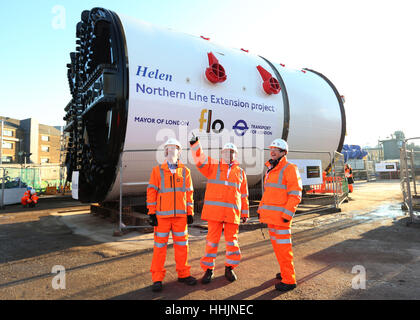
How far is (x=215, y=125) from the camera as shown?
6.44m

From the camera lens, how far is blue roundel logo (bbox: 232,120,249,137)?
6712mm

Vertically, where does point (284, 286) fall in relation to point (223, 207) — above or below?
below

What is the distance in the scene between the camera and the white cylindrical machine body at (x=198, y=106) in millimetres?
5652

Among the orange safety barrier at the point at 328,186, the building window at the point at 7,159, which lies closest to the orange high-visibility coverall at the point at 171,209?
the orange safety barrier at the point at 328,186

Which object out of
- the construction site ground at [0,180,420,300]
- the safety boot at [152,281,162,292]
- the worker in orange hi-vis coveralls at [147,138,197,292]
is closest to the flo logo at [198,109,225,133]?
the construction site ground at [0,180,420,300]

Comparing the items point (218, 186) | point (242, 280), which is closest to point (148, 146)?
point (218, 186)

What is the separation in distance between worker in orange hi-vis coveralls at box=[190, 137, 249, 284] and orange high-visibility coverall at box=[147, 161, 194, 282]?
0.95 ft

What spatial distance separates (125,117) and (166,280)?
3329mm

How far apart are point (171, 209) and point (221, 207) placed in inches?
27.3

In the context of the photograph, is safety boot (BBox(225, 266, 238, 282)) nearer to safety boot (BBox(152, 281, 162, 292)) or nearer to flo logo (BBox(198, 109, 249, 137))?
safety boot (BBox(152, 281, 162, 292))

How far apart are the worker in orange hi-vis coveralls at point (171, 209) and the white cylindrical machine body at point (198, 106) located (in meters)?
2.29

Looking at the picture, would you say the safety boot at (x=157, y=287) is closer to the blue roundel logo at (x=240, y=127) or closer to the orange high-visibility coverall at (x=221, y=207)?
the orange high-visibility coverall at (x=221, y=207)

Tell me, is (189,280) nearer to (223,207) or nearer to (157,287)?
(157,287)

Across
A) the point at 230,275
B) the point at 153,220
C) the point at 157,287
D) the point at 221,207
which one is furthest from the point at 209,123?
the point at 157,287
